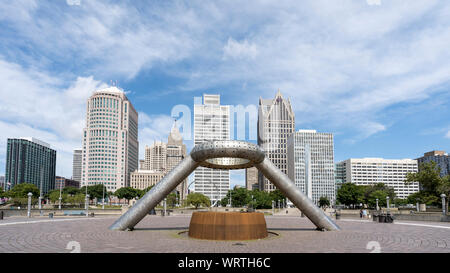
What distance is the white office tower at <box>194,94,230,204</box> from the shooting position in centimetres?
17750

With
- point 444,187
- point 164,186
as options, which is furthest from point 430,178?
point 164,186

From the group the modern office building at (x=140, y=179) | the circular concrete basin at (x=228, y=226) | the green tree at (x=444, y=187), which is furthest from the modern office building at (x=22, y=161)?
the circular concrete basin at (x=228, y=226)

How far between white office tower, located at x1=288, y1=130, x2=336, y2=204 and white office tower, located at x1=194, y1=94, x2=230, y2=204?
41.2 metres

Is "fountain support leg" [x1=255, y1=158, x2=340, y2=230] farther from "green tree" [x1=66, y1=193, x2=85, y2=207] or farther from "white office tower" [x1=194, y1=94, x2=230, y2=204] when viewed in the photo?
"white office tower" [x1=194, y1=94, x2=230, y2=204]

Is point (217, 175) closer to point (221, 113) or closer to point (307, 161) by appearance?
point (221, 113)

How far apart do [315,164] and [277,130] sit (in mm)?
32887

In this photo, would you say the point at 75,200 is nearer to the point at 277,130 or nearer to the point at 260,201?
the point at 260,201

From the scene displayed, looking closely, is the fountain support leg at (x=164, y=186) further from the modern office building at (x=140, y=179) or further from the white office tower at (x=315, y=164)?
the modern office building at (x=140, y=179)

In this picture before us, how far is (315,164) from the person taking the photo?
503ft

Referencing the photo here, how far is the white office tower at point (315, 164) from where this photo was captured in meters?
152

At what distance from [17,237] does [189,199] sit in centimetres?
6618

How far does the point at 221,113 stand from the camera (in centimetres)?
18688

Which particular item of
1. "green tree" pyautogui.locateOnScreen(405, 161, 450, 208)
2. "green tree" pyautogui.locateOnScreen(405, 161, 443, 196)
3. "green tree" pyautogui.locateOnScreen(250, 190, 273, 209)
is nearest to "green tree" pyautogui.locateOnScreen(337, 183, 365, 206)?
"green tree" pyautogui.locateOnScreen(250, 190, 273, 209)

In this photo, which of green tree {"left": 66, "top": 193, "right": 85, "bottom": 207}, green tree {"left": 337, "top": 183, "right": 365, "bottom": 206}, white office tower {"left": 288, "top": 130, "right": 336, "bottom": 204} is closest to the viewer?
green tree {"left": 66, "top": 193, "right": 85, "bottom": 207}
